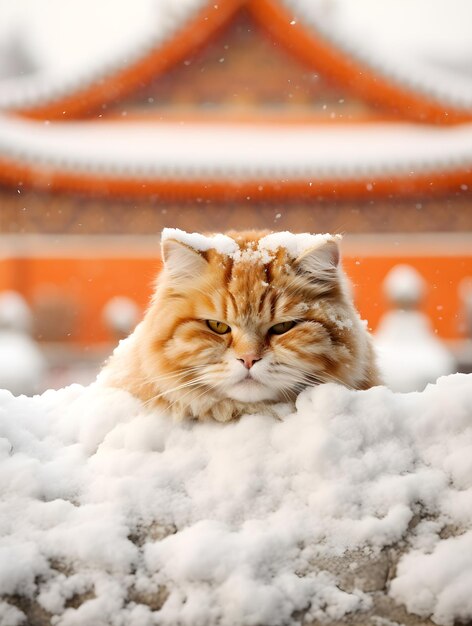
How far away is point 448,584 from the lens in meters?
0.83

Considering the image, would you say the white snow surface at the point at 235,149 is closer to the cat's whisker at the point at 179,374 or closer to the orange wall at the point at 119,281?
the orange wall at the point at 119,281

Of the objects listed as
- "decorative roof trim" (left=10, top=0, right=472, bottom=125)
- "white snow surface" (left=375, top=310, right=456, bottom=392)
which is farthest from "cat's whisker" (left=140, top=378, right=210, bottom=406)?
"decorative roof trim" (left=10, top=0, right=472, bottom=125)

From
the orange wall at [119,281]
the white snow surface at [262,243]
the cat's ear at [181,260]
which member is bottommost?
the orange wall at [119,281]

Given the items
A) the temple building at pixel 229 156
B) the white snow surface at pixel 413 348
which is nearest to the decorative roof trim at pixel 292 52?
the temple building at pixel 229 156

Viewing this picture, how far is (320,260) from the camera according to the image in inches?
46.1

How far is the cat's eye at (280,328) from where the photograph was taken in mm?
1130

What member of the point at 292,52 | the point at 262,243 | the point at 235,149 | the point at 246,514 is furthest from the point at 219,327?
the point at 292,52

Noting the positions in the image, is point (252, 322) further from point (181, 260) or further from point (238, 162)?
point (238, 162)

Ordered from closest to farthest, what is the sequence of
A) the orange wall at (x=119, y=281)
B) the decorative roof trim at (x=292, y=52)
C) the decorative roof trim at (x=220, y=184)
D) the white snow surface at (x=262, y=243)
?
1. the white snow surface at (x=262, y=243)
2. the decorative roof trim at (x=220, y=184)
3. the orange wall at (x=119, y=281)
4. the decorative roof trim at (x=292, y=52)

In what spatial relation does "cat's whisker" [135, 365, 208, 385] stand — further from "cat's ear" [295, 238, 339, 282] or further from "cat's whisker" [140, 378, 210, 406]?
"cat's ear" [295, 238, 339, 282]

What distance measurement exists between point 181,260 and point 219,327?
145 millimetres

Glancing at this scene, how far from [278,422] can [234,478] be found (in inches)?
→ 5.1

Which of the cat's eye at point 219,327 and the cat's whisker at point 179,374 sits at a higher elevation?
the cat's eye at point 219,327

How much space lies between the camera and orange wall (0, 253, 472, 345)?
209 inches
